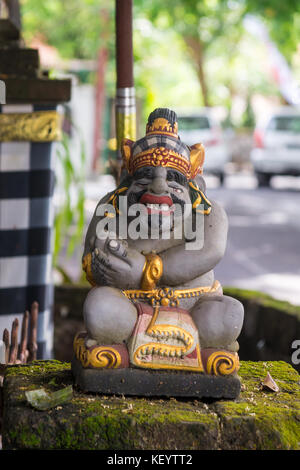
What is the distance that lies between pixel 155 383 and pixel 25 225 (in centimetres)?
140

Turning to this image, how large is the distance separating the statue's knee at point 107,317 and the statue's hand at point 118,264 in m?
0.06

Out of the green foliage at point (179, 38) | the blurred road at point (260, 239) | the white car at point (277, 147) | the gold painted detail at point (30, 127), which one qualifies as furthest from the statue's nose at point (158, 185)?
the white car at point (277, 147)

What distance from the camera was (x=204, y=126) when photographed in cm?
1306

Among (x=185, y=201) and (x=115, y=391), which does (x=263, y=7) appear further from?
(x=115, y=391)

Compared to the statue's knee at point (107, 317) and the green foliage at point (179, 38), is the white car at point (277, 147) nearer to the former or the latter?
the green foliage at point (179, 38)

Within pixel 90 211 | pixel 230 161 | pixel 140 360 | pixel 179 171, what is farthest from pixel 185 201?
pixel 230 161

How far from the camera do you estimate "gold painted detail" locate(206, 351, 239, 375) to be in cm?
190

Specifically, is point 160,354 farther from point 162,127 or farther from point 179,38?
point 179,38

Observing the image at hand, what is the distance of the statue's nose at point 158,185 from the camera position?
1924 mm

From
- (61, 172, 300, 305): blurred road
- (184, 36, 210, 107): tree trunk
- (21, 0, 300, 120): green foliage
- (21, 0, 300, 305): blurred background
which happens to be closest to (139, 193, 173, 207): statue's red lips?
(21, 0, 300, 305): blurred background

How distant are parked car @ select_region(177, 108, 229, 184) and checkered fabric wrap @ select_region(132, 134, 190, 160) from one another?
1031cm

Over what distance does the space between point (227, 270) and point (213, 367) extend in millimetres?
4307

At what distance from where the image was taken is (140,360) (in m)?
1.88

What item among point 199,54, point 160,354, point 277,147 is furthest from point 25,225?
point 199,54
